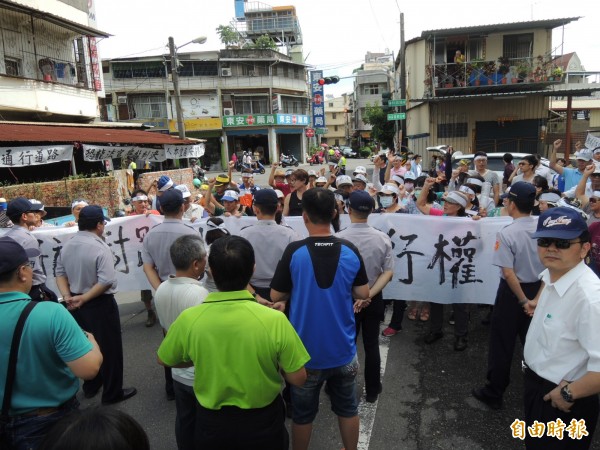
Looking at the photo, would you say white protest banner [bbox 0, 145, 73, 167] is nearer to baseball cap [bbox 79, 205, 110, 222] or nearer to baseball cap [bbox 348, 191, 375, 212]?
baseball cap [bbox 79, 205, 110, 222]

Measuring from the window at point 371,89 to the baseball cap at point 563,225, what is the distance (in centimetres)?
6606

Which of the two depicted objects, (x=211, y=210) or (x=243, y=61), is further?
(x=243, y=61)

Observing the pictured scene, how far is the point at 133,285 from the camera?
230 inches

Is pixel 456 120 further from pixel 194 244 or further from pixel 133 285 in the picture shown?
pixel 194 244

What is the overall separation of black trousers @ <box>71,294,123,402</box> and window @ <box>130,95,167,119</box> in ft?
124

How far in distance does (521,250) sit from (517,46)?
23.5 m

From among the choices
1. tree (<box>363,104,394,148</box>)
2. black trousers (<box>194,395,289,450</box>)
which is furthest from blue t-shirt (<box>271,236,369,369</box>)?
tree (<box>363,104,394,148</box>)

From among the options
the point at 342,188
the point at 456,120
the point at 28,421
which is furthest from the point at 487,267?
the point at 456,120

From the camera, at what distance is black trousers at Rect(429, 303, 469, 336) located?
187 inches

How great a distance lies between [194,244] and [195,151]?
18.1 metres

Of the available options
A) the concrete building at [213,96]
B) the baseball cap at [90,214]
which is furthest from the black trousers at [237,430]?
the concrete building at [213,96]

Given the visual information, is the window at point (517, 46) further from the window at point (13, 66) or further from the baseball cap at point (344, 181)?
the window at point (13, 66)

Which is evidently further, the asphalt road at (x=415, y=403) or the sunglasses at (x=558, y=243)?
the asphalt road at (x=415, y=403)

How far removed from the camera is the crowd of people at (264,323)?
2039mm
